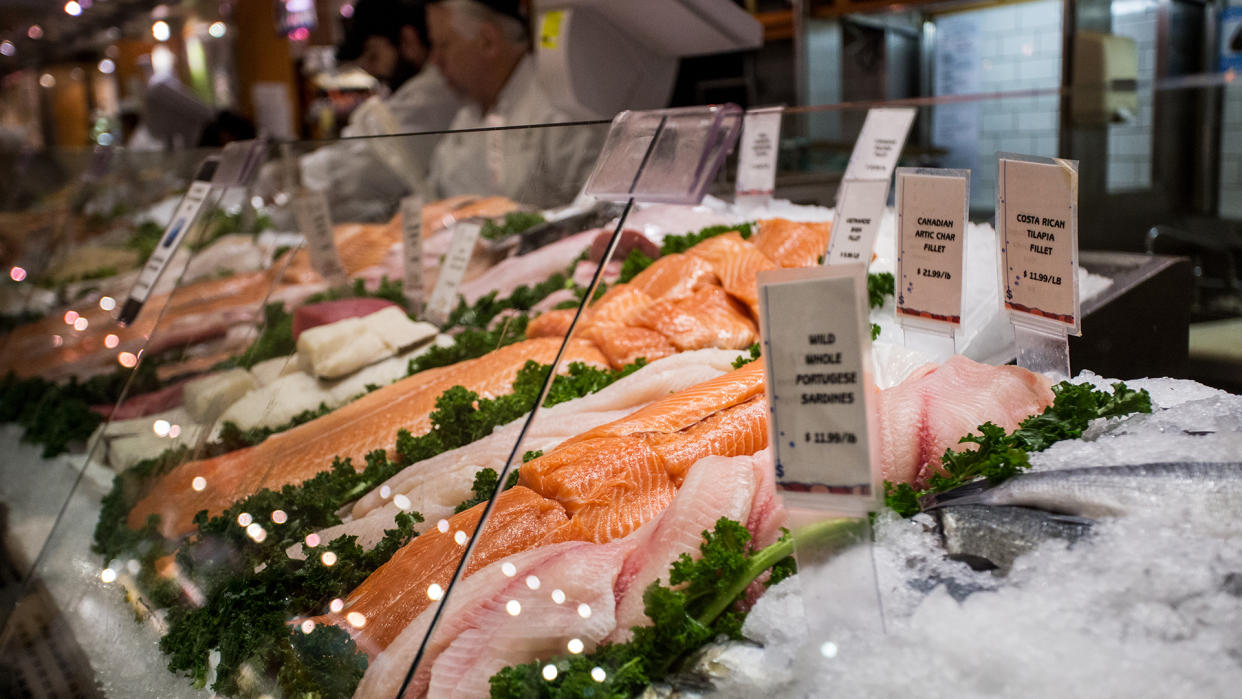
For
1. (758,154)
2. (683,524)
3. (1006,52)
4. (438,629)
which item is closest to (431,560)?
(438,629)

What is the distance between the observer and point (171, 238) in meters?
2.36

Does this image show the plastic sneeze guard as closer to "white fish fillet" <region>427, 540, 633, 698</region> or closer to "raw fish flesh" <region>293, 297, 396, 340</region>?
"white fish fillet" <region>427, 540, 633, 698</region>

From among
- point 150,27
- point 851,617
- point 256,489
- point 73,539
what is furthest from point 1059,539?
point 150,27

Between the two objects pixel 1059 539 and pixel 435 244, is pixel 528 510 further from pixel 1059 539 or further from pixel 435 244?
pixel 435 244

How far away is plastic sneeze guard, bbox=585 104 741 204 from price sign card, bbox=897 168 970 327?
331 mm

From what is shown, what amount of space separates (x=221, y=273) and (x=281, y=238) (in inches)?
9.2

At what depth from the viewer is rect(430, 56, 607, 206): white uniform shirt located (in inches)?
82.4

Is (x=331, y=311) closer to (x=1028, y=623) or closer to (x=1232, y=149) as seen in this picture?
(x=1028, y=623)

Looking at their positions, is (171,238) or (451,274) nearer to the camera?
(451,274)

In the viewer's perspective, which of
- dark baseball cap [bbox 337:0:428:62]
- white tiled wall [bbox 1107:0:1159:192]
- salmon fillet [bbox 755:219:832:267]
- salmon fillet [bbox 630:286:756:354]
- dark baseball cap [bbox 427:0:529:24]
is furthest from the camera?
dark baseball cap [bbox 337:0:428:62]

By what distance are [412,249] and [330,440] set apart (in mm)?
743

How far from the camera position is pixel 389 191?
106 inches

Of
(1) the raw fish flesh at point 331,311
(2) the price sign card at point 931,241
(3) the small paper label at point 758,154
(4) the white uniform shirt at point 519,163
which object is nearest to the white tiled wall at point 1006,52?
(3) the small paper label at point 758,154

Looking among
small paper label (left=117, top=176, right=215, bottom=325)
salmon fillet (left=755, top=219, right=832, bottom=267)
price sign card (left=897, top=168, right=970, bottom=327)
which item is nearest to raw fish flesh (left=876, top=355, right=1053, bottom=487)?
price sign card (left=897, top=168, right=970, bottom=327)
